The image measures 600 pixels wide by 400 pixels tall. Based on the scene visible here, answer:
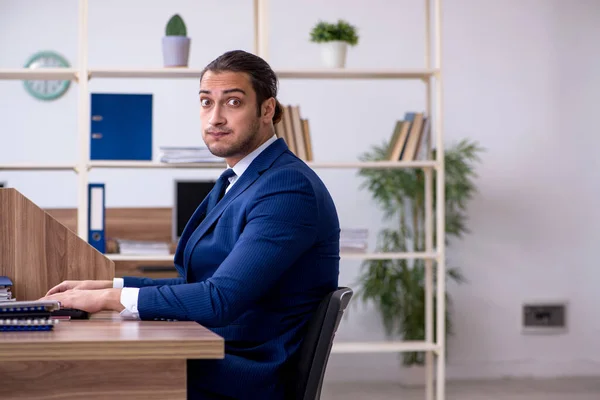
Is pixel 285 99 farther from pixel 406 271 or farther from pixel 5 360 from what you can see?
pixel 5 360

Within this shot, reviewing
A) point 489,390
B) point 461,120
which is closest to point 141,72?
point 461,120

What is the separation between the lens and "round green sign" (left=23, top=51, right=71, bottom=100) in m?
5.70

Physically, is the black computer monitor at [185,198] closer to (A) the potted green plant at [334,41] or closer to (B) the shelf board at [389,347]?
(A) the potted green plant at [334,41]

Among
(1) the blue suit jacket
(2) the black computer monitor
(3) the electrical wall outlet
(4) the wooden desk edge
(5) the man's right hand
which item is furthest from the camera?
(3) the electrical wall outlet

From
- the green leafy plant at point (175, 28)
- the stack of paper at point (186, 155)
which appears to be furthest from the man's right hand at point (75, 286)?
the green leafy plant at point (175, 28)

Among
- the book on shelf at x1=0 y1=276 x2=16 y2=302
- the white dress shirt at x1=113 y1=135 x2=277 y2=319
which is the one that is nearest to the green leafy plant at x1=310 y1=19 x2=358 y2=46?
the white dress shirt at x1=113 y1=135 x2=277 y2=319

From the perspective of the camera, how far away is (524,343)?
611cm

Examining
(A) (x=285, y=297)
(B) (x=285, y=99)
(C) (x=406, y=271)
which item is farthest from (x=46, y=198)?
(A) (x=285, y=297)

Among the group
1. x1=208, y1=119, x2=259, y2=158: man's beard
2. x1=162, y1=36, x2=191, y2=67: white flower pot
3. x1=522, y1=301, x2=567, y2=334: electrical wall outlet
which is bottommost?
x1=522, y1=301, x2=567, y2=334: electrical wall outlet

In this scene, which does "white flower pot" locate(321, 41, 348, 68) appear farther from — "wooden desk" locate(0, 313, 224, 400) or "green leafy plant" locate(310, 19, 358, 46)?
"wooden desk" locate(0, 313, 224, 400)

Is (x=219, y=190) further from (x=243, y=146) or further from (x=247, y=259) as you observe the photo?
(x=247, y=259)

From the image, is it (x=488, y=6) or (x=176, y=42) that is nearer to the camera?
(x=176, y=42)

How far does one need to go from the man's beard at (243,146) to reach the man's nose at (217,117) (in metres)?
0.05

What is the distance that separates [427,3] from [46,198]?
2636 millimetres
